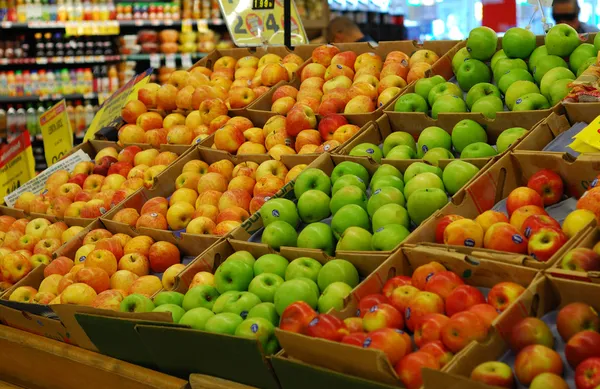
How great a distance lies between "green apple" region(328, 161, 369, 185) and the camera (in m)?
2.53

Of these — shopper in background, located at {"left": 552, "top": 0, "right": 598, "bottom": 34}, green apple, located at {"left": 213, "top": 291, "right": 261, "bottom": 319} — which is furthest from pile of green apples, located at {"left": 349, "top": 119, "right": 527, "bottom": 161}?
shopper in background, located at {"left": 552, "top": 0, "right": 598, "bottom": 34}

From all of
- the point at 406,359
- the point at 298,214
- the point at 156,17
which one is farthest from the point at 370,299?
the point at 156,17

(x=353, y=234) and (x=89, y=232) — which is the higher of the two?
(x=353, y=234)

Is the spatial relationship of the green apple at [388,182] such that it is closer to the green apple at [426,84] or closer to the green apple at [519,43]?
the green apple at [426,84]

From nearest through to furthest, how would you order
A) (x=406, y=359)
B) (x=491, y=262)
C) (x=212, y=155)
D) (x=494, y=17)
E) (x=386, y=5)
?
1. (x=406, y=359)
2. (x=491, y=262)
3. (x=212, y=155)
4. (x=494, y=17)
5. (x=386, y=5)

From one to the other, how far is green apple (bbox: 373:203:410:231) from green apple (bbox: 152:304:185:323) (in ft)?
1.96

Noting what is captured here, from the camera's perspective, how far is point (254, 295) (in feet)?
6.74

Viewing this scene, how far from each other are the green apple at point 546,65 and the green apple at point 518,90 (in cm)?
8

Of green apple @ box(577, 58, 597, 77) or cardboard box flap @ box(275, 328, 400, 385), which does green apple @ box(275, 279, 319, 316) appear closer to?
cardboard box flap @ box(275, 328, 400, 385)

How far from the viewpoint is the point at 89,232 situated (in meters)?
2.86

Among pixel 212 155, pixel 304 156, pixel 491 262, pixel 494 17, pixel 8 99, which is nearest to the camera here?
pixel 491 262

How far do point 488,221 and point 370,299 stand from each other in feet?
1.37

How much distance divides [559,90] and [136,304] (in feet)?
4.91

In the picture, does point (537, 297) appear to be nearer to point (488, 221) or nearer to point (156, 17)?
point (488, 221)
